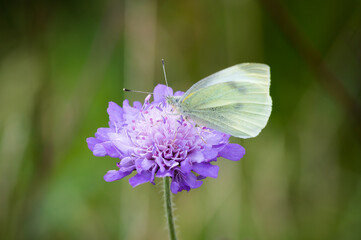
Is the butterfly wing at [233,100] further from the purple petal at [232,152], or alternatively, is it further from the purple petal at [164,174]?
the purple petal at [164,174]

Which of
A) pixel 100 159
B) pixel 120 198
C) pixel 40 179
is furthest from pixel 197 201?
pixel 40 179

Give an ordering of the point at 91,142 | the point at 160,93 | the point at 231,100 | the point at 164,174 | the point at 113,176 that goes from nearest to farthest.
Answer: the point at 164,174 < the point at 113,176 < the point at 91,142 < the point at 231,100 < the point at 160,93

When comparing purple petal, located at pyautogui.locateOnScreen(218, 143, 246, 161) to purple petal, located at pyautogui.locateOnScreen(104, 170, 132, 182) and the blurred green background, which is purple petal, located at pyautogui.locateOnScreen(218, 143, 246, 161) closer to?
purple petal, located at pyautogui.locateOnScreen(104, 170, 132, 182)

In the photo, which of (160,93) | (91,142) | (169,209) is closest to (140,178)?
(169,209)

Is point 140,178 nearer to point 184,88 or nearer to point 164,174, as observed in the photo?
point 164,174

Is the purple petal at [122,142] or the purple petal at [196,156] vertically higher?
the purple petal at [122,142]

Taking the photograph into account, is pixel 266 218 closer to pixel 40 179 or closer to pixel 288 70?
pixel 288 70

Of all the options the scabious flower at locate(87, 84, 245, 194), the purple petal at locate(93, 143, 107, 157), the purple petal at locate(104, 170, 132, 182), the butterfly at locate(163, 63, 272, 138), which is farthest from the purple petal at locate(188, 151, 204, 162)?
the purple petal at locate(93, 143, 107, 157)

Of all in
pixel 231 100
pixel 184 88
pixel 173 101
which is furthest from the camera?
pixel 184 88

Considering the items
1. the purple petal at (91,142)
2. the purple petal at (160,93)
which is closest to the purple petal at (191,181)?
the purple petal at (91,142)
